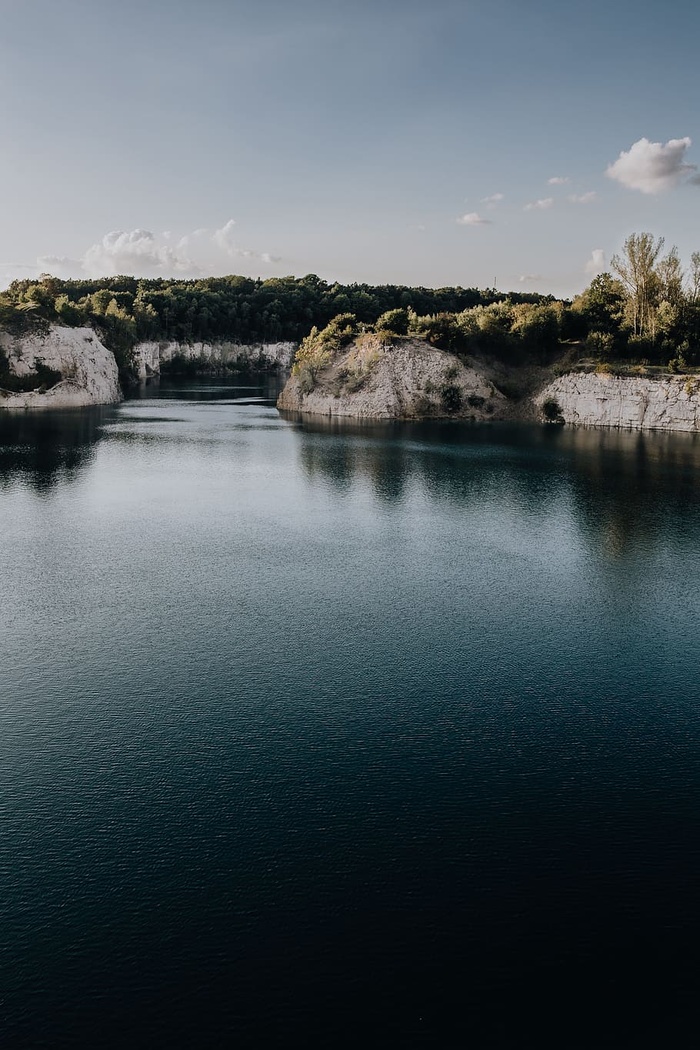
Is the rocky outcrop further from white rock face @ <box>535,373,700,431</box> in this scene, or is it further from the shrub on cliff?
white rock face @ <box>535,373,700,431</box>

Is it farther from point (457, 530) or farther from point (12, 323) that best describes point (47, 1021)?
point (12, 323)

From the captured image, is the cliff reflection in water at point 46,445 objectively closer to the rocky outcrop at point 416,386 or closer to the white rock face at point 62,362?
the white rock face at point 62,362

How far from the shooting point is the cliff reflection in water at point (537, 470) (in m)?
53.3

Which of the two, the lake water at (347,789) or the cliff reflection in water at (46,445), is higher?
the cliff reflection in water at (46,445)

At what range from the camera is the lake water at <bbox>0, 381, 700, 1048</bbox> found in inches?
552

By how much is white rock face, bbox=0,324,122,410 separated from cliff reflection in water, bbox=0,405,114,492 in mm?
4339

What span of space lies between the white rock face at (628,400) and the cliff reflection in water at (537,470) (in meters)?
3.93

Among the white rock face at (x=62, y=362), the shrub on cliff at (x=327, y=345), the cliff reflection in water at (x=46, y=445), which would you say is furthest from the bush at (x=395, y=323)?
the white rock face at (x=62, y=362)

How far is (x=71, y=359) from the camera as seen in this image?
121m

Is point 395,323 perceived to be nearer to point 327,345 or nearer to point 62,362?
point 327,345

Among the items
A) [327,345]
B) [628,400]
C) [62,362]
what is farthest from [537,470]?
[62,362]

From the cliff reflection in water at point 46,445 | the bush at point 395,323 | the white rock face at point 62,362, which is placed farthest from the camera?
the bush at point 395,323

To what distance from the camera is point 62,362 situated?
393 feet

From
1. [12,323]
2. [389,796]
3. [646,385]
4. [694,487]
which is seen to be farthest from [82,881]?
[12,323]
